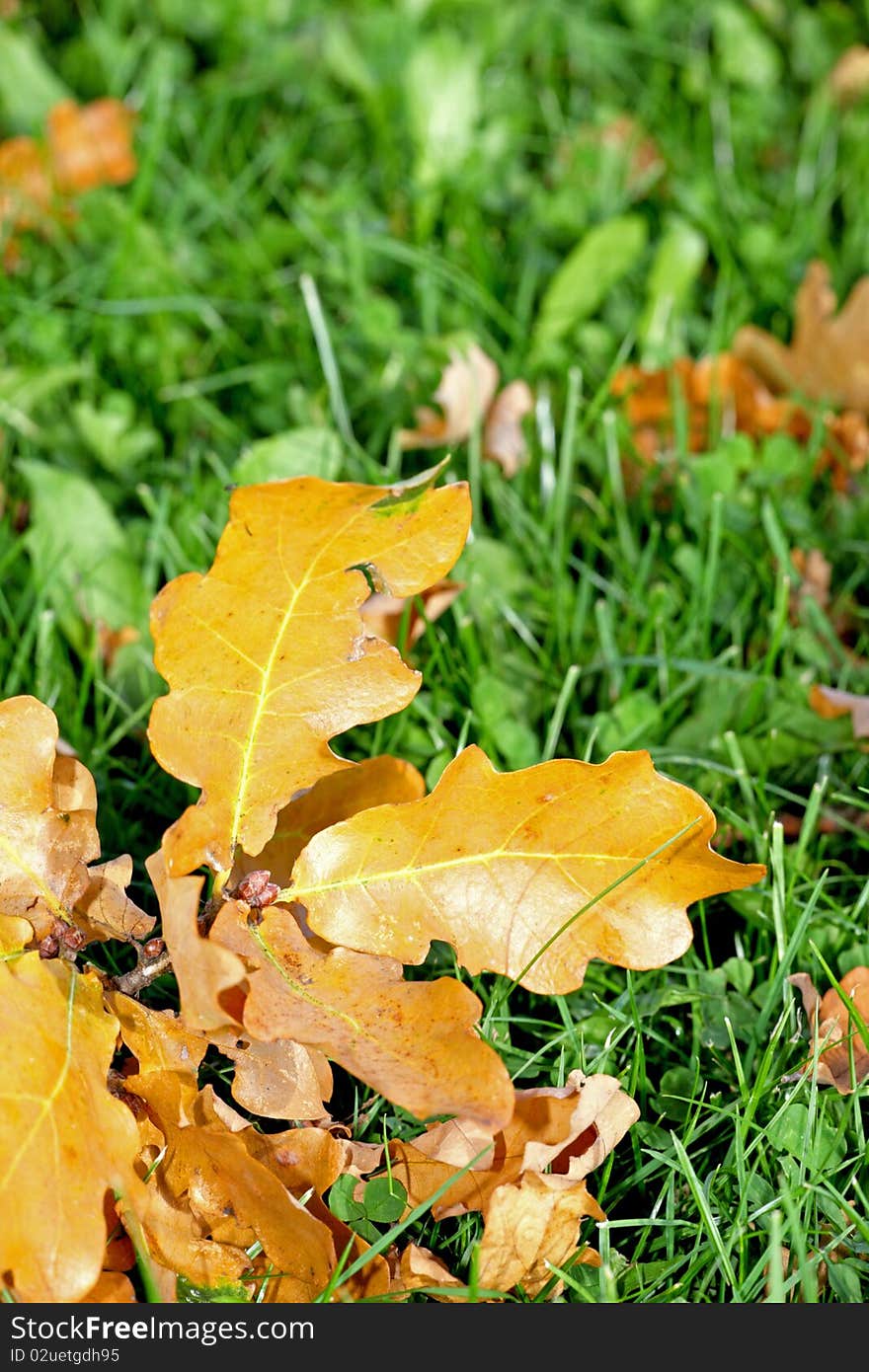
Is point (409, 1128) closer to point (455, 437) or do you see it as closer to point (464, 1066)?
point (464, 1066)

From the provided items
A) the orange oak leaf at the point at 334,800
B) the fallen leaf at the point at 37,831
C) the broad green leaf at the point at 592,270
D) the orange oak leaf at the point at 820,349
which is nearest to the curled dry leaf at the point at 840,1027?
the orange oak leaf at the point at 334,800

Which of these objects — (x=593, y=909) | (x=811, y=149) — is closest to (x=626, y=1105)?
(x=593, y=909)

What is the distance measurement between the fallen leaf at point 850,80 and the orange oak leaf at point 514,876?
239 cm

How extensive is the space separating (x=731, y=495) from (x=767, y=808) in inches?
24.5

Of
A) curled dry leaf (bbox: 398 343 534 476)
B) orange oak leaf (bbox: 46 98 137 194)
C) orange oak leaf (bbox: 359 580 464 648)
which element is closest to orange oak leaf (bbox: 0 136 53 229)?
orange oak leaf (bbox: 46 98 137 194)

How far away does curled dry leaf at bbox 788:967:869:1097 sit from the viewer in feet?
4.50

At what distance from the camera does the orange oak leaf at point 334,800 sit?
54.0 inches

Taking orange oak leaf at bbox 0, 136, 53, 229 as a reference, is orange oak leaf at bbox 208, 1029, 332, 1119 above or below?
below

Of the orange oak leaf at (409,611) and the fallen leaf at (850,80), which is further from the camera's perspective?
the fallen leaf at (850,80)

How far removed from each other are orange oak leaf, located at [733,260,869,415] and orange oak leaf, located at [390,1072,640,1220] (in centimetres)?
142

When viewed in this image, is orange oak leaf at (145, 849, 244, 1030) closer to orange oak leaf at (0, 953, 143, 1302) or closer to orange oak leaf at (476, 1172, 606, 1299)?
orange oak leaf at (0, 953, 143, 1302)

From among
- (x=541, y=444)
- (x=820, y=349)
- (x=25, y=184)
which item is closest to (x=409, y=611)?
(x=541, y=444)

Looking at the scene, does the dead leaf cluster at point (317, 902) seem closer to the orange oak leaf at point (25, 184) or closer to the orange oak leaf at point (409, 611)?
the orange oak leaf at point (409, 611)

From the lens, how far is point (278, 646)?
4.09ft
